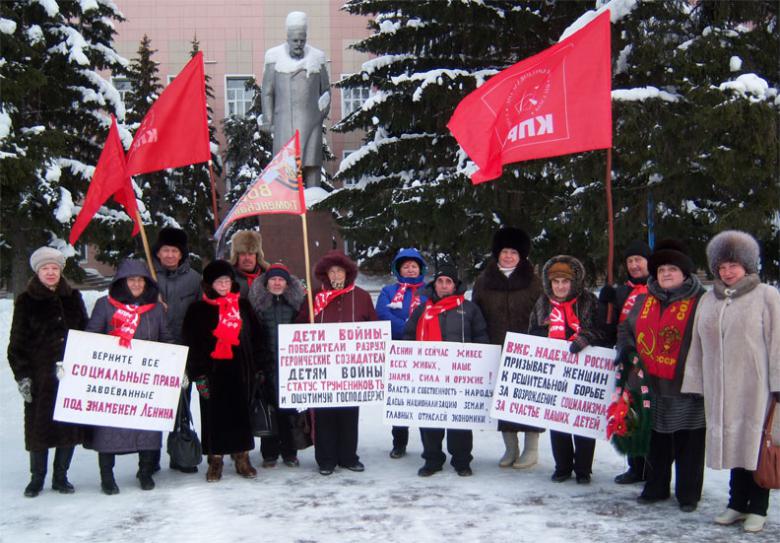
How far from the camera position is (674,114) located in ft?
35.9

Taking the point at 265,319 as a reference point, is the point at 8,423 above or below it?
below

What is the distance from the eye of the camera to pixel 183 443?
611 cm

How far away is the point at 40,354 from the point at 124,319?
24.1 inches

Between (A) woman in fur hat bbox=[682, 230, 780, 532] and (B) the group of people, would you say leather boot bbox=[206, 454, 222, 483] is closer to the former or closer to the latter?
(B) the group of people

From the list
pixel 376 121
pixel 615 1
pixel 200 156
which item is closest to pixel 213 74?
pixel 376 121

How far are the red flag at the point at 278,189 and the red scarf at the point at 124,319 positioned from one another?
115 centimetres

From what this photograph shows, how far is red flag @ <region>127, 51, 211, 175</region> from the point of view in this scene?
6984 millimetres

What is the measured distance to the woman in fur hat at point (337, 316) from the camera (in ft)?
20.5

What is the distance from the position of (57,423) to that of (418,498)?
257 centimetres

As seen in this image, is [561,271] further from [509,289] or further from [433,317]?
[433,317]

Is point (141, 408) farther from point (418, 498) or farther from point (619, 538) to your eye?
point (619, 538)

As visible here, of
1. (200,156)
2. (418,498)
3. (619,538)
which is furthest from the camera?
(200,156)

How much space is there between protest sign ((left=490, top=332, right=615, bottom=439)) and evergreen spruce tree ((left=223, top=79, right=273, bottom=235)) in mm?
26111

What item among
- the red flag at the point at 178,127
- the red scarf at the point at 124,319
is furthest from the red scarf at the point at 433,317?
the red flag at the point at 178,127
